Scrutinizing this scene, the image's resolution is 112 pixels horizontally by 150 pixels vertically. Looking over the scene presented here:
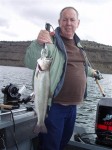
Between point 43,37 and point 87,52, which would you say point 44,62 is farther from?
point 87,52

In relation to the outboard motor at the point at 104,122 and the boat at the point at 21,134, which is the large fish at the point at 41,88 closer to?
the boat at the point at 21,134

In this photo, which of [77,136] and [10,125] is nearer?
[10,125]

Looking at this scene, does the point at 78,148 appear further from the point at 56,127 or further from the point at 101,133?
the point at 56,127

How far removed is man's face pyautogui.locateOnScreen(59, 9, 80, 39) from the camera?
4.14 meters

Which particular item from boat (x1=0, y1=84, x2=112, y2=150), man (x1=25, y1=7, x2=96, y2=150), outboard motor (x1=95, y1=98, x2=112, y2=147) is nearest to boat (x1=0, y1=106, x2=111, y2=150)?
boat (x1=0, y1=84, x2=112, y2=150)

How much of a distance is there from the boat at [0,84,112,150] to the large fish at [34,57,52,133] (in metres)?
0.61

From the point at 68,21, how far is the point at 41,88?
0.94 meters

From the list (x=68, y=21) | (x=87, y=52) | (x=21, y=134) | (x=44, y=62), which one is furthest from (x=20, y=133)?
(x=87, y=52)

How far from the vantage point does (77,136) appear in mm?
5055

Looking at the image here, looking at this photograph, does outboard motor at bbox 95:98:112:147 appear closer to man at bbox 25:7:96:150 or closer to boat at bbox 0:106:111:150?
boat at bbox 0:106:111:150

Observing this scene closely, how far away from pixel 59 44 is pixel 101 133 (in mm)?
1581

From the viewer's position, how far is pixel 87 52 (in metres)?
102

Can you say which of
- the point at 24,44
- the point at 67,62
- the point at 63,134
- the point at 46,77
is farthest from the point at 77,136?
the point at 24,44

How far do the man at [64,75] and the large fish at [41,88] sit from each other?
0.22 metres
